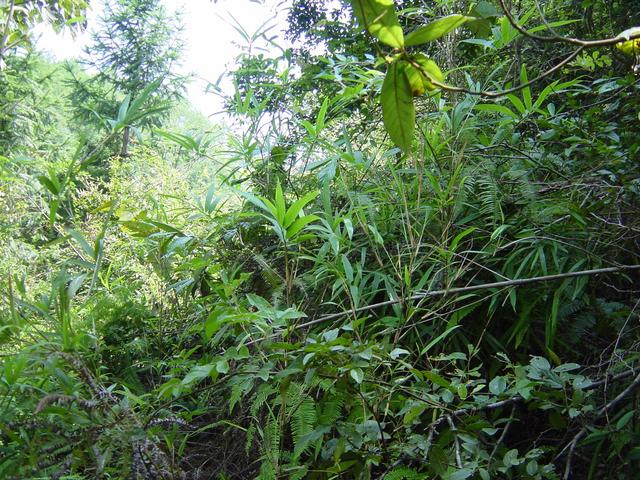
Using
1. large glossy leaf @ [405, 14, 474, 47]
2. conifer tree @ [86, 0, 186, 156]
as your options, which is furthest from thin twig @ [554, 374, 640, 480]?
conifer tree @ [86, 0, 186, 156]

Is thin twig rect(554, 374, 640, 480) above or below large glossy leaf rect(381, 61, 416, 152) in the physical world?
below

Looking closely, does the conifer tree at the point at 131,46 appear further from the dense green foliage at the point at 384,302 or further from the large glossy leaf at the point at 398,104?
the large glossy leaf at the point at 398,104

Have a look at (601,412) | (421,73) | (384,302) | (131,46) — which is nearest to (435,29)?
(421,73)

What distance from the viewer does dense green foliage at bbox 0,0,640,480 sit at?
3.39 ft

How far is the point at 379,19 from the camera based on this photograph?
0.71 meters

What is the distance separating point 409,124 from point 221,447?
1.10 m

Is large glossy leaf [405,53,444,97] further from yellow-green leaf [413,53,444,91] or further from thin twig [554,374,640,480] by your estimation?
thin twig [554,374,640,480]

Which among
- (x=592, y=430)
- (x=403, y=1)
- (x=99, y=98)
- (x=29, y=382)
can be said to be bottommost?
(x=592, y=430)

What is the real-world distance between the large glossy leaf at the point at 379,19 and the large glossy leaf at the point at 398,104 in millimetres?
40

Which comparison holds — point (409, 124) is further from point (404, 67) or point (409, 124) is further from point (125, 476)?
point (125, 476)

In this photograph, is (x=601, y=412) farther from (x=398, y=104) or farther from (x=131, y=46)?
(x=131, y=46)

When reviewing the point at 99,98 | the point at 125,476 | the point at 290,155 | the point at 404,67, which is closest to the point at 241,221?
the point at 290,155

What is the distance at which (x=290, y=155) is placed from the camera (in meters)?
2.06

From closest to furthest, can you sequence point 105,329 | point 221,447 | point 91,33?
1. point 221,447
2. point 105,329
3. point 91,33
